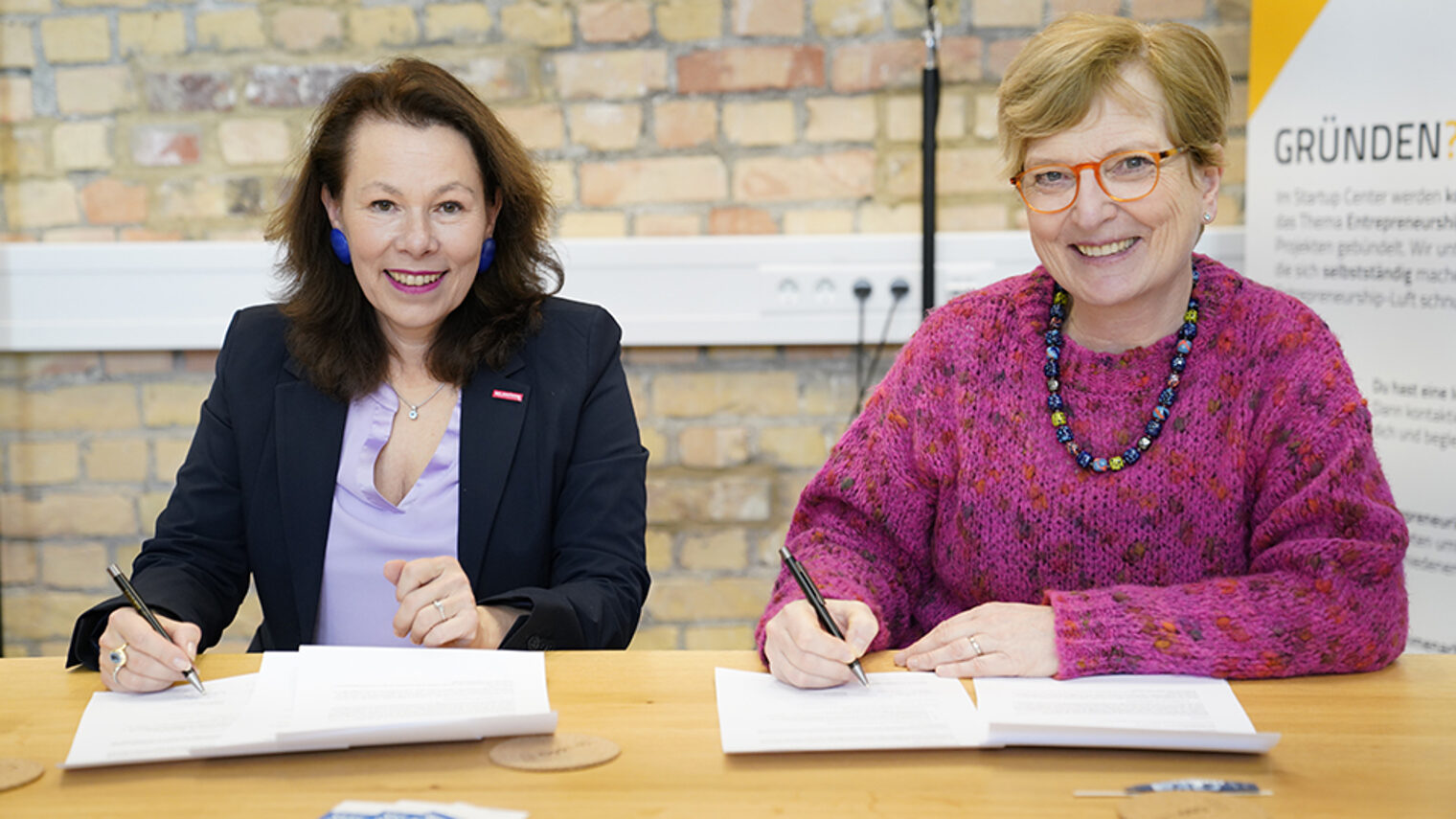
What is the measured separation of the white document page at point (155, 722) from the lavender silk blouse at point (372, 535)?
387 mm

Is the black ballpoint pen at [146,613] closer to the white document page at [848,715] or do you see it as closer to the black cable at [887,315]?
the white document page at [848,715]

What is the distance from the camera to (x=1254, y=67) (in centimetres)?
237

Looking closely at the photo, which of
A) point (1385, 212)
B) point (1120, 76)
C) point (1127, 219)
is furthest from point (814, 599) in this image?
point (1385, 212)

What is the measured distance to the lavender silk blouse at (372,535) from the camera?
1612 millimetres

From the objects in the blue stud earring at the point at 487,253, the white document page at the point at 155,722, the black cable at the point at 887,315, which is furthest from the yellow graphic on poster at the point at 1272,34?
the white document page at the point at 155,722

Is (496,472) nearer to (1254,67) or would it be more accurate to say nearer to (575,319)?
(575,319)

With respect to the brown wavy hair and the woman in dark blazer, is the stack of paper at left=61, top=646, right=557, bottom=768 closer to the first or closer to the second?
the woman in dark blazer

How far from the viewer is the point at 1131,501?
1.39 metres

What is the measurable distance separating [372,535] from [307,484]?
105mm

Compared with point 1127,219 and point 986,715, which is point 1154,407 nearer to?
point 1127,219

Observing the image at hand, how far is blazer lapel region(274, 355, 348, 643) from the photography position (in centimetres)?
160

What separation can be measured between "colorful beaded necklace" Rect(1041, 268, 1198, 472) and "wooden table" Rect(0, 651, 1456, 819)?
336mm

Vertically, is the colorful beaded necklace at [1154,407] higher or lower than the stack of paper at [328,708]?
higher

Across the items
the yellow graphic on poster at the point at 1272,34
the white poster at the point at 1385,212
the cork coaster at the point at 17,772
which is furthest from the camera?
the yellow graphic on poster at the point at 1272,34
